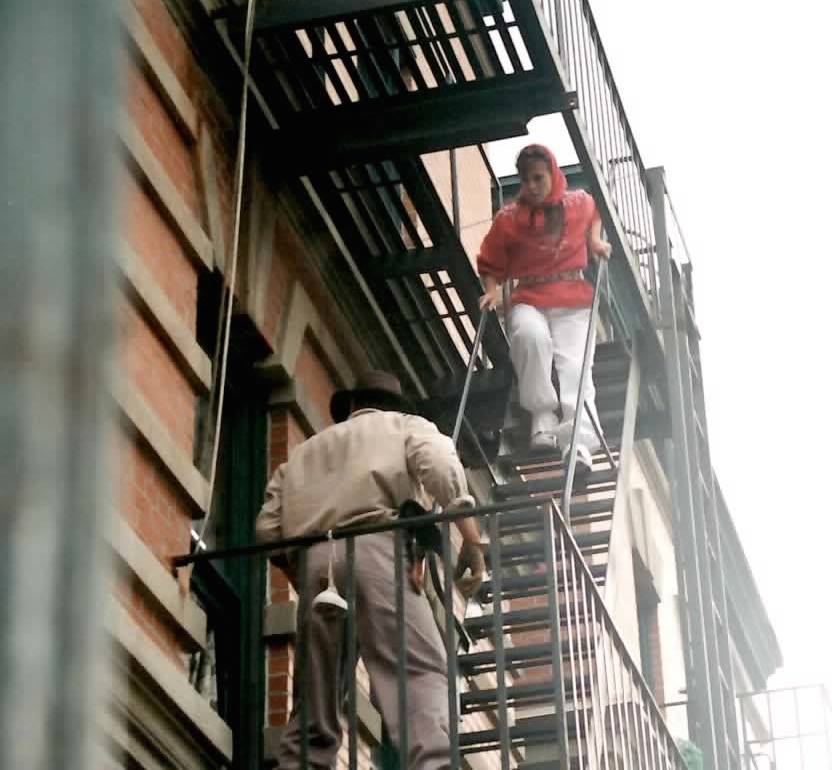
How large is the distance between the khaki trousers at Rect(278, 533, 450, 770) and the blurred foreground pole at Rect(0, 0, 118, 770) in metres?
7.10

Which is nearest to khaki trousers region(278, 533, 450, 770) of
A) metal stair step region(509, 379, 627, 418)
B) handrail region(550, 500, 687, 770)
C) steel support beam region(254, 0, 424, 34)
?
handrail region(550, 500, 687, 770)

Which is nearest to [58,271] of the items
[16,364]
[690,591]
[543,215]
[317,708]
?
[16,364]

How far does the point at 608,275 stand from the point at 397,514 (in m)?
5.73

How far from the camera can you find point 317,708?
7.59 m

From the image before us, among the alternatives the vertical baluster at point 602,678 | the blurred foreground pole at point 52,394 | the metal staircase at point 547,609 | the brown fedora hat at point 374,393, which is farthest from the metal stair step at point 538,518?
the blurred foreground pole at point 52,394

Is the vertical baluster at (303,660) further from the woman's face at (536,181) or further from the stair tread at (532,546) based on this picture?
the woman's face at (536,181)

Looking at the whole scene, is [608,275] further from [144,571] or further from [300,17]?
[144,571]

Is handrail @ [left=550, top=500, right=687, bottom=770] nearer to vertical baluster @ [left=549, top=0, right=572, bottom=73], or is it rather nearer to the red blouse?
the red blouse

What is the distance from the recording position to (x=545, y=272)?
11.6m

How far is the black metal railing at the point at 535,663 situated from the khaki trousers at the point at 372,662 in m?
0.05

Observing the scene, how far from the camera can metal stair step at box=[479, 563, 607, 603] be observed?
1005 cm

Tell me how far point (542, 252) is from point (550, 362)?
71 cm

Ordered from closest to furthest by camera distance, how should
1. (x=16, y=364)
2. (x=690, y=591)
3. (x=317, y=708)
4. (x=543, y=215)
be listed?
(x=16, y=364) → (x=317, y=708) → (x=543, y=215) → (x=690, y=591)

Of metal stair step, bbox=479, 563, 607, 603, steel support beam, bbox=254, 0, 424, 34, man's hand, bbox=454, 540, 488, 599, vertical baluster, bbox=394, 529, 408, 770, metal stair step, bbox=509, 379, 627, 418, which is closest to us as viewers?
vertical baluster, bbox=394, 529, 408, 770
